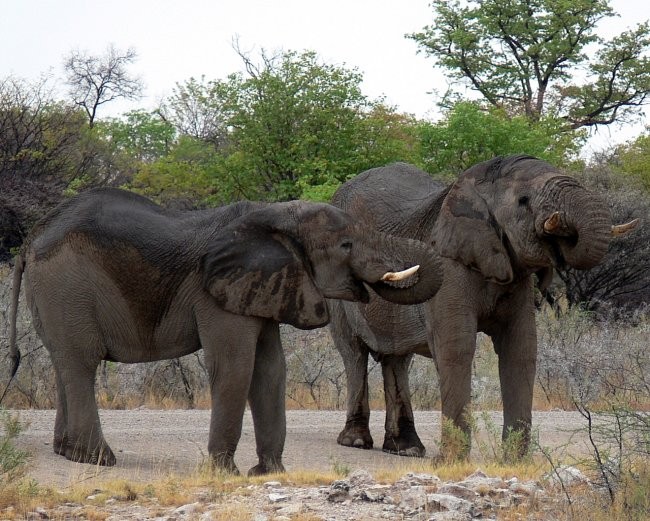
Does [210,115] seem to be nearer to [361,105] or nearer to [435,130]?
[361,105]

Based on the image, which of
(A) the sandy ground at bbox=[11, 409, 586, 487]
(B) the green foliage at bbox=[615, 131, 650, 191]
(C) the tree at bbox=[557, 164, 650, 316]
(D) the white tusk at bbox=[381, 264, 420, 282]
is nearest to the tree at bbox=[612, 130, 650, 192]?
(B) the green foliage at bbox=[615, 131, 650, 191]

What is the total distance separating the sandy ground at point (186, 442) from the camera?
32.4 ft

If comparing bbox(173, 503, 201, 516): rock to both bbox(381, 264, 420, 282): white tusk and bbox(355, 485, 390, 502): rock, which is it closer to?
bbox(355, 485, 390, 502): rock

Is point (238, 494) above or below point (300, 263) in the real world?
below

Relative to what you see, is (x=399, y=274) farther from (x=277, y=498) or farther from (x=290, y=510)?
(x=290, y=510)

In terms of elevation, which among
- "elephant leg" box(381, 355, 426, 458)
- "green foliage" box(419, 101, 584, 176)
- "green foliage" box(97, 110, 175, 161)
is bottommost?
"elephant leg" box(381, 355, 426, 458)

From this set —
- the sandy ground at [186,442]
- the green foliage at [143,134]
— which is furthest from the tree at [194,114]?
the sandy ground at [186,442]

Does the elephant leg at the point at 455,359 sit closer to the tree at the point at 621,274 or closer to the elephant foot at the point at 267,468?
the elephant foot at the point at 267,468

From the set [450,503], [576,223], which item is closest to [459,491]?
[450,503]

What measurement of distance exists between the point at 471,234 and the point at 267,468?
2416 mm

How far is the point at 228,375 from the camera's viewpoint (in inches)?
379

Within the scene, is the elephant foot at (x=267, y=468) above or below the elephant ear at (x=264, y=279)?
below

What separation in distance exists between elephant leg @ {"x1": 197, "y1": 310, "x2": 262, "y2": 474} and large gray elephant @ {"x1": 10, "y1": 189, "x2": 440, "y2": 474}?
0.01 meters

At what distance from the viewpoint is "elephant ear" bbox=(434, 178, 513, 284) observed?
10008 mm
